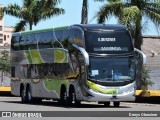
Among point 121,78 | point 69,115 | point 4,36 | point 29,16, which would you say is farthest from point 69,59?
point 4,36

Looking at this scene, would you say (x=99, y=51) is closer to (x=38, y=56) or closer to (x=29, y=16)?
(x=38, y=56)

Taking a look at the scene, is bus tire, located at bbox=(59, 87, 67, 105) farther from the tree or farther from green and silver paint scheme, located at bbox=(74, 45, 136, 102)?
the tree

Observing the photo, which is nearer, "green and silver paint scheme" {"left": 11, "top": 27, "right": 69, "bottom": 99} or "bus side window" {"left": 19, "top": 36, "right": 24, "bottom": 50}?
"green and silver paint scheme" {"left": 11, "top": 27, "right": 69, "bottom": 99}

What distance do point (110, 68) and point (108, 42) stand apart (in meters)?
1.25

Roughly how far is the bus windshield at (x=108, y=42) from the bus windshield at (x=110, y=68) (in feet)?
1.24

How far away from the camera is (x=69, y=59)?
94.3 feet

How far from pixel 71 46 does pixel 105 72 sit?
2.30m

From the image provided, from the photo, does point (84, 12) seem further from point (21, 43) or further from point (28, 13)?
point (28, 13)

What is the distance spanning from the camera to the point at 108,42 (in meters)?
27.7

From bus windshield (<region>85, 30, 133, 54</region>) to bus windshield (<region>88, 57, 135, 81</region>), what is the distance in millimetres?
378

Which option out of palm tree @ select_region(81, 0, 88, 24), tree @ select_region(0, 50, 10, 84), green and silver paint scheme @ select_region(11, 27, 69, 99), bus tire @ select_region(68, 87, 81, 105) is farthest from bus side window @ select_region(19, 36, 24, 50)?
tree @ select_region(0, 50, 10, 84)

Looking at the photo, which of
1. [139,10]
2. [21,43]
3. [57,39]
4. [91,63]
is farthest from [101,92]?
[139,10]

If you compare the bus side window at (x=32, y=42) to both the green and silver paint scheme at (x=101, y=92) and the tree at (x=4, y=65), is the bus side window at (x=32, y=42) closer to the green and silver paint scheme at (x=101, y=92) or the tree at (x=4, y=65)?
the green and silver paint scheme at (x=101, y=92)

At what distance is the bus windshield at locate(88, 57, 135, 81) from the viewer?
27344 millimetres
